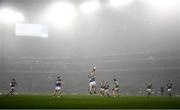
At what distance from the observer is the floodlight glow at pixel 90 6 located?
175 feet

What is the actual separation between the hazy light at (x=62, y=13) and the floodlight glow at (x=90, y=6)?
1.94m

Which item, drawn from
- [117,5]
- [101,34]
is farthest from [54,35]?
[117,5]

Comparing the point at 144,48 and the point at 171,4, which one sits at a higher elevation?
the point at 171,4

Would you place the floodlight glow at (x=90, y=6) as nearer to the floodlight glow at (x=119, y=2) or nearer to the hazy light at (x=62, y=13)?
the hazy light at (x=62, y=13)

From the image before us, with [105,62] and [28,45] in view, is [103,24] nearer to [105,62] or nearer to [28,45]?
[105,62]

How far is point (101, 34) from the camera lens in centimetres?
5512

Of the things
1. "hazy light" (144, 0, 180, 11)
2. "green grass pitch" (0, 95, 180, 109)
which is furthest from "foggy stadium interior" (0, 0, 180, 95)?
"green grass pitch" (0, 95, 180, 109)

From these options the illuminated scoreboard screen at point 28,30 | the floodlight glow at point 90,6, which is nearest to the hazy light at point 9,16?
the illuminated scoreboard screen at point 28,30

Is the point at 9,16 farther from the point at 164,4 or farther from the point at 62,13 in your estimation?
the point at 164,4

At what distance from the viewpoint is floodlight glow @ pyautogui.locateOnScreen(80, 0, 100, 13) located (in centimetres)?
5320

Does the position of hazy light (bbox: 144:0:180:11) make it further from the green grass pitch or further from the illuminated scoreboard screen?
the green grass pitch

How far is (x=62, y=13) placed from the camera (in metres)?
55.2

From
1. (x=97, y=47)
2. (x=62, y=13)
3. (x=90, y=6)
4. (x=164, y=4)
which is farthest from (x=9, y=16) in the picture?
(x=164, y=4)

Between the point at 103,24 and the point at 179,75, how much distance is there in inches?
625
